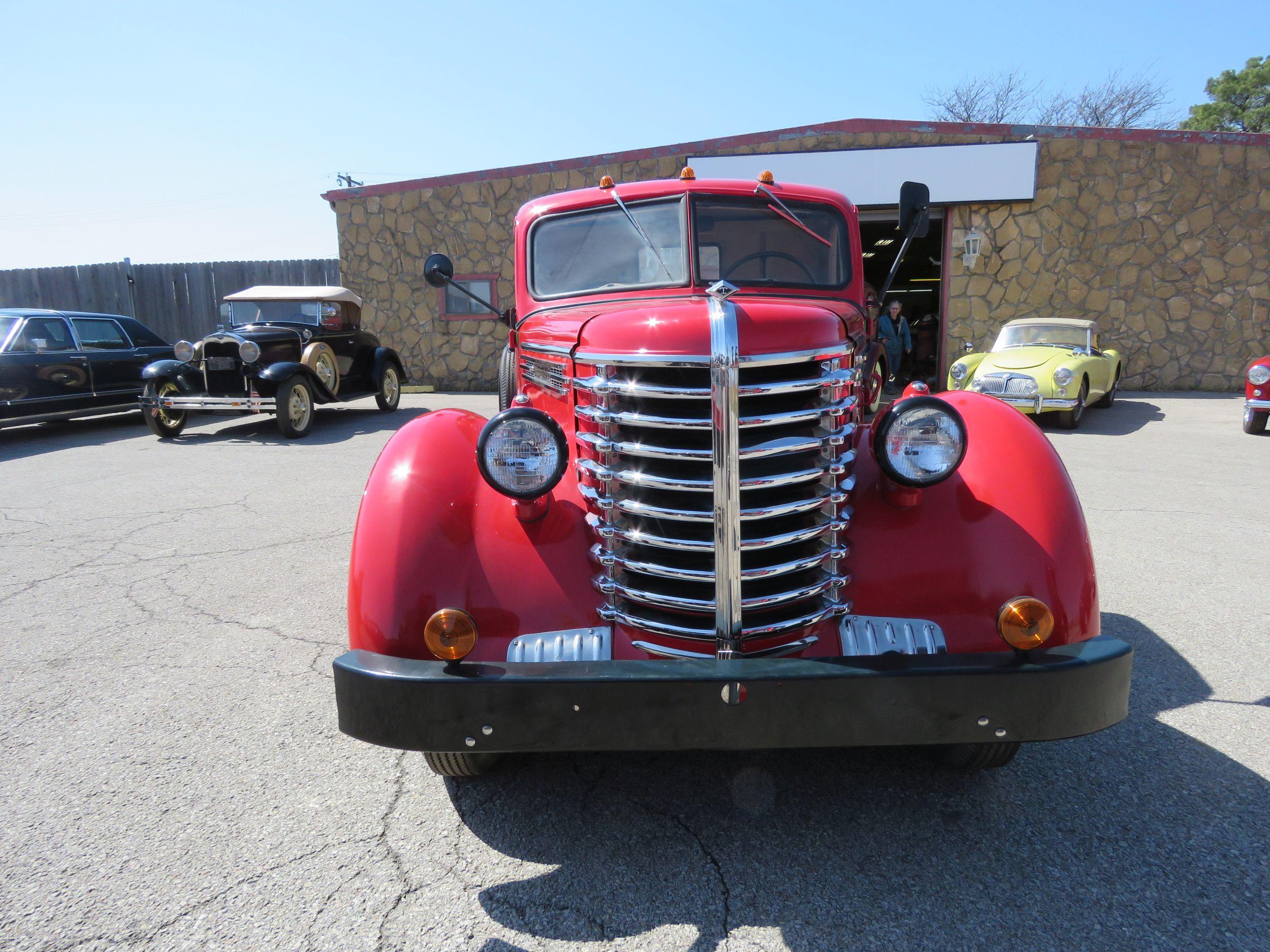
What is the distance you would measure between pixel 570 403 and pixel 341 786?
1507 millimetres

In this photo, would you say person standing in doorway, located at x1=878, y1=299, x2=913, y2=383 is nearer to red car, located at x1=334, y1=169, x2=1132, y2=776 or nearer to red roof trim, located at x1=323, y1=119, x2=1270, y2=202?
red roof trim, located at x1=323, y1=119, x2=1270, y2=202

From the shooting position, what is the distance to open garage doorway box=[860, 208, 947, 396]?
1513cm

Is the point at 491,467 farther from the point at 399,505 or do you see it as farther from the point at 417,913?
the point at 417,913

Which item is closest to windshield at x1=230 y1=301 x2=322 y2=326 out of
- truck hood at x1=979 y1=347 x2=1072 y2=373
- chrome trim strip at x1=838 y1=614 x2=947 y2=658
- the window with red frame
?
the window with red frame

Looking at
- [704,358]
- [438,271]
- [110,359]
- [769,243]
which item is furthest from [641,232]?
[110,359]

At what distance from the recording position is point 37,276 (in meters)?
21.2

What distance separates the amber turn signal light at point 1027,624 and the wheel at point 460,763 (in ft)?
5.24

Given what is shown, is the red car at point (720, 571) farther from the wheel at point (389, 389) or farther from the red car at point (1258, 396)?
the wheel at point (389, 389)

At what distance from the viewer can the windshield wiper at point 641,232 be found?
3.30 m

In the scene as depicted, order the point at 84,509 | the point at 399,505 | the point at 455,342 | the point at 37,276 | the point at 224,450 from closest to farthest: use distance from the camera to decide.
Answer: the point at 399,505 → the point at 84,509 → the point at 224,450 → the point at 455,342 → the point at 37,276

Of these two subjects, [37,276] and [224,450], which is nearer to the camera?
[224,450]

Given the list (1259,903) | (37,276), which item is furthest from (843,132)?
(37,276)

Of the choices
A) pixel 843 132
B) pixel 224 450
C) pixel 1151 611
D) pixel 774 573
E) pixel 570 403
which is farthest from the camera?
pixel 843 132

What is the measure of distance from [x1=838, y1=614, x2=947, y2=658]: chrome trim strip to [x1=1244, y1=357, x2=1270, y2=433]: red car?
10222 millimetres
